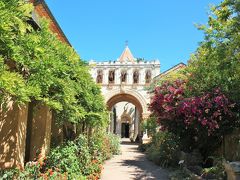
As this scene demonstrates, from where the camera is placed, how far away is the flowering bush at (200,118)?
1035 centimetres

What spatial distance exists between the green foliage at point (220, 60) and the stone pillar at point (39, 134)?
575cm

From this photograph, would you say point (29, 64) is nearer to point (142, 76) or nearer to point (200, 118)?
point (200, 118)

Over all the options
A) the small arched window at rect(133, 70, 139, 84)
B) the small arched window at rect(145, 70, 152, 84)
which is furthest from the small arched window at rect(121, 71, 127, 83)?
the small arched window at rect(145, 70, 152, 84)

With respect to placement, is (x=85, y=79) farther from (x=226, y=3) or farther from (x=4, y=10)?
(x=4, y=10)

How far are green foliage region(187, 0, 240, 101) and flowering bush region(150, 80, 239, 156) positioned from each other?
59cm

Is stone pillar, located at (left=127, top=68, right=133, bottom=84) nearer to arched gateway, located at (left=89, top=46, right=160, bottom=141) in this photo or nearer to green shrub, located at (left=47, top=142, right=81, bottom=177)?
arched gateway, located at (left=89, top=46, right=160, bottom=141)

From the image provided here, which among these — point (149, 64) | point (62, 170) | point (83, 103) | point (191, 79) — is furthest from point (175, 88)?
point (149, 64)

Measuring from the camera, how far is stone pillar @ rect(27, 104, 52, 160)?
27.2 ft

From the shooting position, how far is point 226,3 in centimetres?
870

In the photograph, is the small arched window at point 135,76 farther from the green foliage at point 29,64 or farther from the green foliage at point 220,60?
the green foliage at point 29,64

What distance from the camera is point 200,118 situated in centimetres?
1039

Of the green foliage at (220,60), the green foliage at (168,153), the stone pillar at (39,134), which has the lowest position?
the green foliage at (168,153)

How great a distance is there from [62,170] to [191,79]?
7.01 metres

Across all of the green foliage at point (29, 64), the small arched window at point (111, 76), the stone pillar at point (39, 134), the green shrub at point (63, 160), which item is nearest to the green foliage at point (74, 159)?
the green shrub at point (63, 160)
